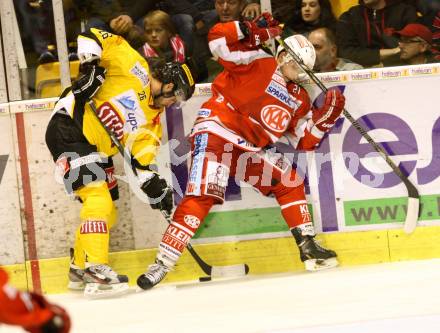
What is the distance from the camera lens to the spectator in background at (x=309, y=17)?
14.8ft

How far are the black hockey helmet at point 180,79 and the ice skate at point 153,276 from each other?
2.82 feet

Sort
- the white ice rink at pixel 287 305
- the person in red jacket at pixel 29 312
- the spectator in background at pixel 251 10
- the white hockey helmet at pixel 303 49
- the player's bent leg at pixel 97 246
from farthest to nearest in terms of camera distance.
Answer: the spectator in background at pixel 251 10 → the white hockey helmet at pixel 303 49 → the player's bent leg at pixel 97 246 → the white ice rink at pixel 287 305 → the person in red jacket at pixel 29 312

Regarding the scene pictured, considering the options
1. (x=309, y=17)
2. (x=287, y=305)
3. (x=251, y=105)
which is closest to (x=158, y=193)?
(x=251, y=105)

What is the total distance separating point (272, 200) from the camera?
458 centimetres

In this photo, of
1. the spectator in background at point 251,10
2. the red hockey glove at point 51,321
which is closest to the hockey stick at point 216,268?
the spectator in background at point 251,10

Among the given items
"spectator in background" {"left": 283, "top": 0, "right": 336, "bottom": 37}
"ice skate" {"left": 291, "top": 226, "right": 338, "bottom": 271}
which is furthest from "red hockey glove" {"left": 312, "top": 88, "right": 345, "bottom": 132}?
"ice skate" {"left": 291, "top": 226, "right": 338, "bottom": 271}

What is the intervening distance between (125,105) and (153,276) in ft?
2.97

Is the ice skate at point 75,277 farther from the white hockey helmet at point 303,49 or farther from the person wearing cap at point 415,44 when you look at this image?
the person wearing cap at point 415,44

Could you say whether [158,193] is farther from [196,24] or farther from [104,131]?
[196,24]

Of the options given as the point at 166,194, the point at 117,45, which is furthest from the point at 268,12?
the point at 166,194

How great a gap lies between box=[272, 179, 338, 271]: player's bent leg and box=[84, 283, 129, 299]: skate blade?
0.93 metres

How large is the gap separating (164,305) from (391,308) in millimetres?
1106

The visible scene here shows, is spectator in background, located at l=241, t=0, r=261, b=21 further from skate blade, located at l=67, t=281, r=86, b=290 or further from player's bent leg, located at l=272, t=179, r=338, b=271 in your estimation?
skate blade, located at l=67, t=281, r=86, b=290

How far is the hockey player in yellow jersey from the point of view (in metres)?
4.19
